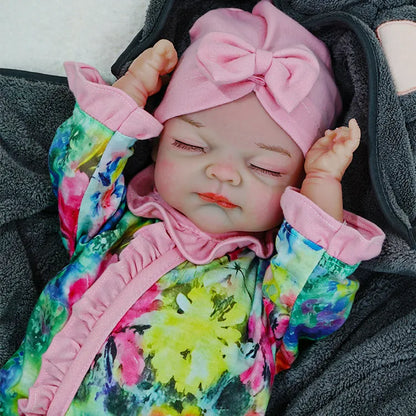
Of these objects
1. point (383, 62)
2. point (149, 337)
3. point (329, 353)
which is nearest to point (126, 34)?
point (383, 62)

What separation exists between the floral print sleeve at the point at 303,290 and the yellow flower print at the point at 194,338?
78 millimetres

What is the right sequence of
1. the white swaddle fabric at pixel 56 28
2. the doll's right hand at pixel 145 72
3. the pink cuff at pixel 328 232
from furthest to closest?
the white swaddle fabric at pixel 56 28 < the doll's right hand at pixel 145 72 < the pink cuff at pixel 328 232

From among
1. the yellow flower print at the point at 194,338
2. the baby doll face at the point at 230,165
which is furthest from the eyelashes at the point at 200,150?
the yellow flower print at the point at 194,338

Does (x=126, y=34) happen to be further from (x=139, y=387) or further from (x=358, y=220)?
(x=139, y=387)

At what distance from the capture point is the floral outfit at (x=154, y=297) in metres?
1.25

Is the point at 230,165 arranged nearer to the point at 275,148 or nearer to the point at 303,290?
the point at 275,148

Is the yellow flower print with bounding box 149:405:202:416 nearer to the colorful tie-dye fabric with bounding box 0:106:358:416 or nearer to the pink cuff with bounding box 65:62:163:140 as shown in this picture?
the colorful tie-dye fabric with bounding box 0:106:358:416

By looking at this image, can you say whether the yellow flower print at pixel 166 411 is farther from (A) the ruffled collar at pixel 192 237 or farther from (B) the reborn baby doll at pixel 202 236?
(A) the ruffled collar at pixel 192 237

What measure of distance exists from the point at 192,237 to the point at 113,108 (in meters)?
0.29

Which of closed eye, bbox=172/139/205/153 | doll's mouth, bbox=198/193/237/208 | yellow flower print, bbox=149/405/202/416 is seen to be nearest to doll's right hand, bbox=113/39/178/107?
closed eye, bbox=172/139/205/153

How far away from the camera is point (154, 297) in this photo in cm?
131

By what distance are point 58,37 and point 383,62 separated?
656 millimetres

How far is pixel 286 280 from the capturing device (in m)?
1.29

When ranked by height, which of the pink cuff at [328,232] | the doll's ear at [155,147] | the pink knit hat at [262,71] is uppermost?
the pink knit hat at [262,71]
